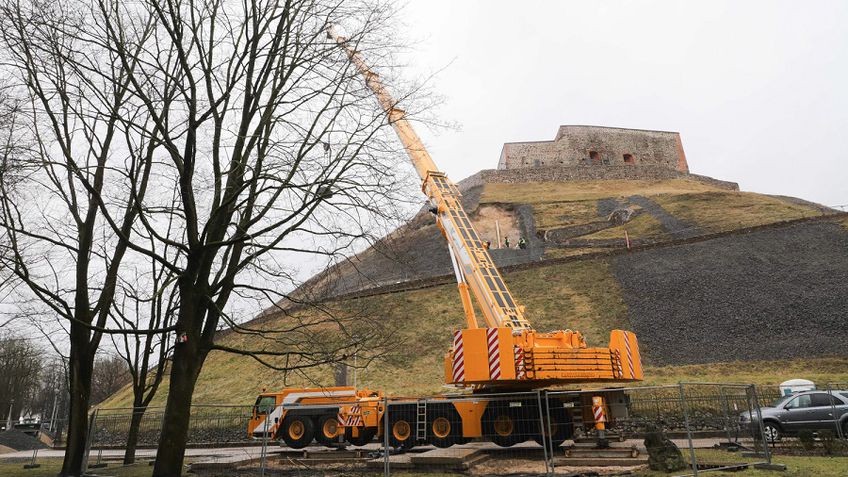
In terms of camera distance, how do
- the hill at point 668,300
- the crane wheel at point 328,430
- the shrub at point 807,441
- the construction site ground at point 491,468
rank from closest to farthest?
the construction site ground at point 491,468 → the shrub at point 807,441 → the crane wheel at point 328,430 → the hill at point 668,300

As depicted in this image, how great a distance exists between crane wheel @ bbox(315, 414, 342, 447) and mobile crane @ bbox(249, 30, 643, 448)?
1.0 inches

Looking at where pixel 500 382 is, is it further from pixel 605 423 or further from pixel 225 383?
pixel 225 383

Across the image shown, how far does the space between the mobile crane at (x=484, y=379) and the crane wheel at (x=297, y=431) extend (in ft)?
0.09

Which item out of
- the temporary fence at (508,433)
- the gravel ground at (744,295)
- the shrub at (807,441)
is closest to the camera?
the temporary fence at (508,433)

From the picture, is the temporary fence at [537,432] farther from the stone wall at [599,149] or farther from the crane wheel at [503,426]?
the stone wall at [599,149]

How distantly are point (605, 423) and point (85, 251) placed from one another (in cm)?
1169

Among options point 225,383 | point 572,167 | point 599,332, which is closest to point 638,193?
point 572,167

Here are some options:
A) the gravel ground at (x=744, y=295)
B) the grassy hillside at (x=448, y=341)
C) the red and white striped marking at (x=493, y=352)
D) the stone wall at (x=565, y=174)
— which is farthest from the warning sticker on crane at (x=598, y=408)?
the stone wall at (x=565, y=174)

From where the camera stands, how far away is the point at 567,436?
12133 mm

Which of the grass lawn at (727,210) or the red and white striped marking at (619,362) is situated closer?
the red and white striped marking at (619,362)

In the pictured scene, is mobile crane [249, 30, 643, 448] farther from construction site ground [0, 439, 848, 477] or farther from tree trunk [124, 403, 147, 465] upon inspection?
tree trunk [124, 403, 147, 465]

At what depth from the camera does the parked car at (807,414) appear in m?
12.1

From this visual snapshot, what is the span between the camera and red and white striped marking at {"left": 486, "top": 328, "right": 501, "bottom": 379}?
11.8 metres

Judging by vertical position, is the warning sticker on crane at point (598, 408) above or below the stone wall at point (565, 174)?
below
